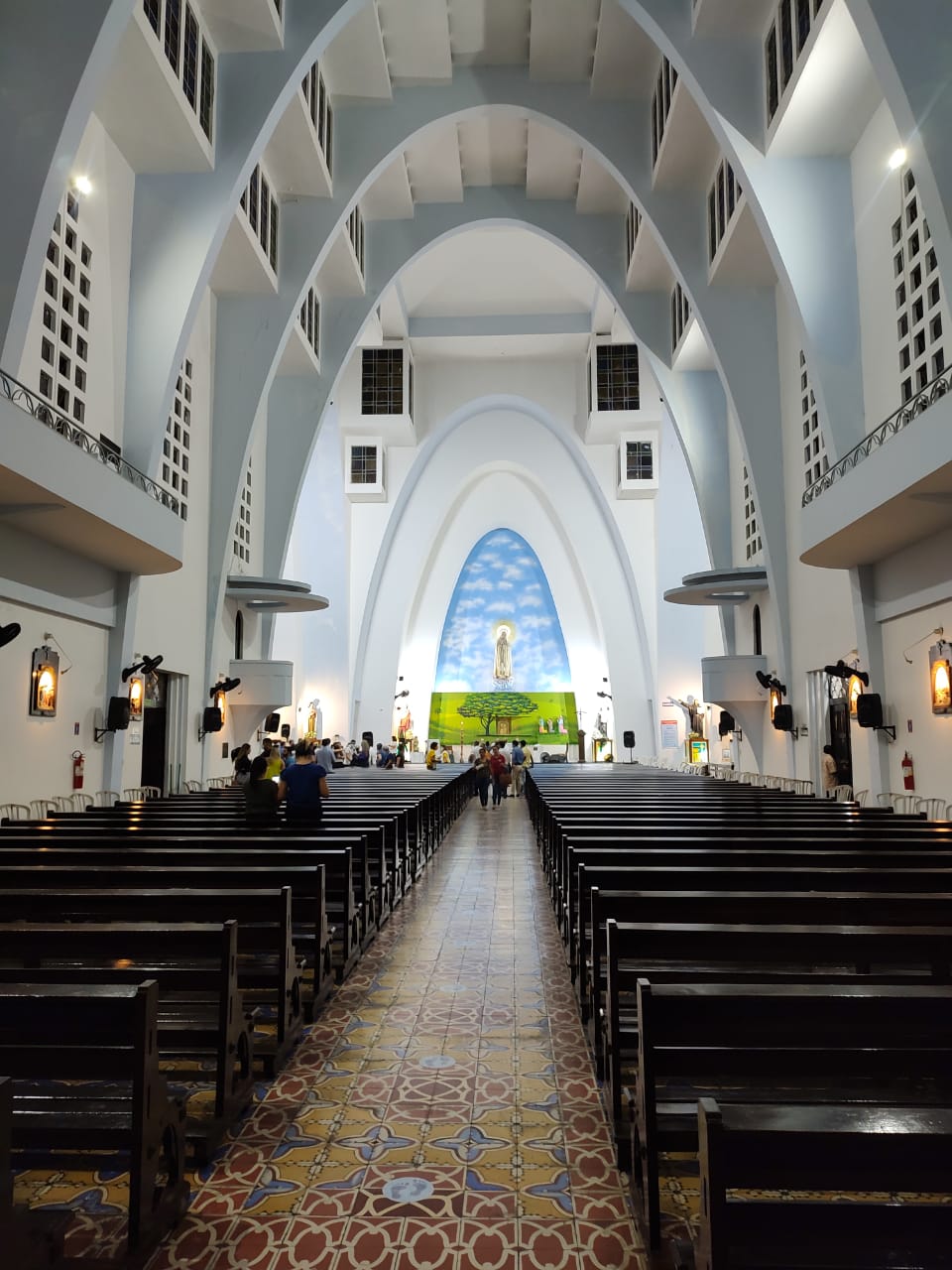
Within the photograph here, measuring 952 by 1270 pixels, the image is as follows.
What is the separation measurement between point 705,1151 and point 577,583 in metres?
31.7

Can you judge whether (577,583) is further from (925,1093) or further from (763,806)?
(925,1093)

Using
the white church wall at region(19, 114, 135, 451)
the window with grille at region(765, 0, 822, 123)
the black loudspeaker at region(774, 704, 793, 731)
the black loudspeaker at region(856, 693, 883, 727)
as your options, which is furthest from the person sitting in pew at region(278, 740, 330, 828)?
the window with grille at region(765, 0, 822, 123)

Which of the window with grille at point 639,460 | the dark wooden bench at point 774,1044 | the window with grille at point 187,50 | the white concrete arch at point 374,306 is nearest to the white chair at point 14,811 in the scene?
the dark wooden bench at point 774,1044

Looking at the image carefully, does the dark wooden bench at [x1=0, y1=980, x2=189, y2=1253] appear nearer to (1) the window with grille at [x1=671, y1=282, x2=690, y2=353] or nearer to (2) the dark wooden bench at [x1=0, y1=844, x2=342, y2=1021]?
(2) the dark wooden bench at [x1=0, y1=844, x2=342, y2=1021]

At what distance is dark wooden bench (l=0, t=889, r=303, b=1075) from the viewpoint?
363 centimetres

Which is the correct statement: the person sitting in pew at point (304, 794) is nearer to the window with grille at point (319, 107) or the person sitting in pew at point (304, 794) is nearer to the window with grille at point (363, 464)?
the window with grille at point (319, 107)

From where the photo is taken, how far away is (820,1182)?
1.53 m

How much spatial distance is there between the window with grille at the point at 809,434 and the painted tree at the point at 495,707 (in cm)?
2154

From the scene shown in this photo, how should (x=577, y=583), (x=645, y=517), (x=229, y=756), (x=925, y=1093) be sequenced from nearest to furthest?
1. (x=925, y=1093)
2. (x=229, y=756)
3. (x=645, y=517)
4. (x=577, y=583)

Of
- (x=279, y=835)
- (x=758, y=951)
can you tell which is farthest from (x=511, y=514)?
(x=758, y=951)

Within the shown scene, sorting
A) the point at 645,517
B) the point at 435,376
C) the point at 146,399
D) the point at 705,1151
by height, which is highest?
the point at 435,376

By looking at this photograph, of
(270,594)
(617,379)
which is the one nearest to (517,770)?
(270,594)

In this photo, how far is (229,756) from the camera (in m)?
15.4

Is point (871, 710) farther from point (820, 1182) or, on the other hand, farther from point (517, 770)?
point (517, 770)
